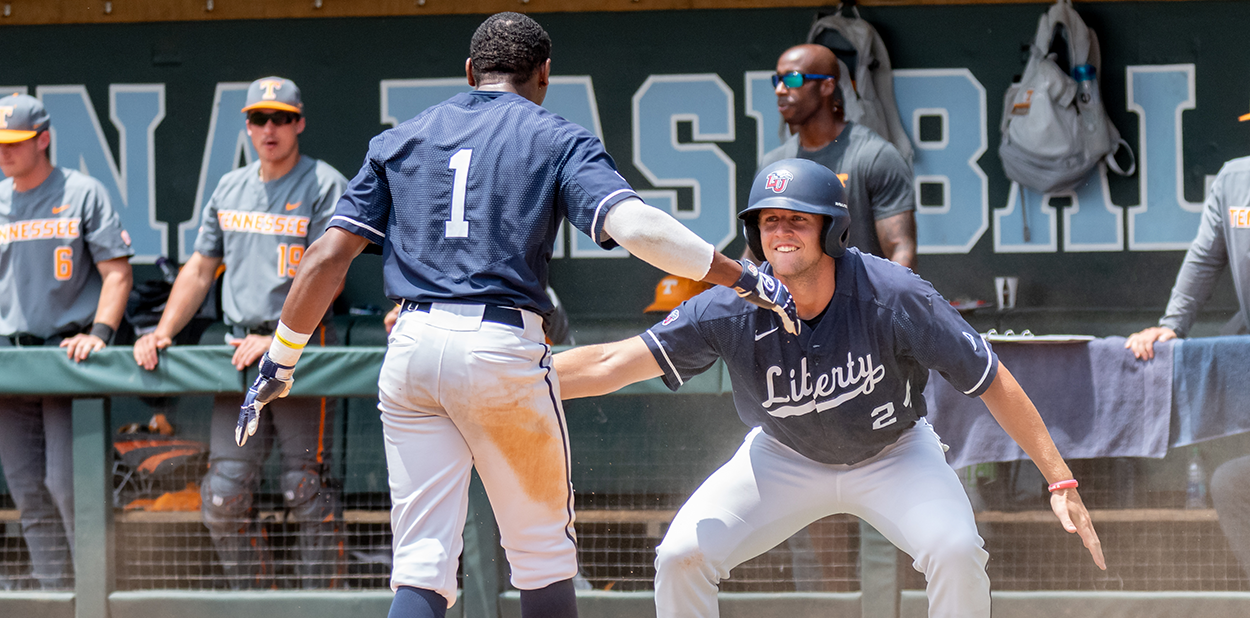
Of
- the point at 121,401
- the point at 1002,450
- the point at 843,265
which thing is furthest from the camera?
the point at 121,401

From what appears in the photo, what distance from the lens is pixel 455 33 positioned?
5.47 metres

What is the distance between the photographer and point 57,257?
13.4 ft

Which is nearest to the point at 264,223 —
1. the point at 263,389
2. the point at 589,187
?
Answer: the point at 263,389

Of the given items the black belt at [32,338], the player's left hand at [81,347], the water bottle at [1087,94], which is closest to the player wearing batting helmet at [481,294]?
the player's left hand at [81,347]

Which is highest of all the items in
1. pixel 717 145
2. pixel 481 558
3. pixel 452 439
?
pixel 717 145

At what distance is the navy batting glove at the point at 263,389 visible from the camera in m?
2.71

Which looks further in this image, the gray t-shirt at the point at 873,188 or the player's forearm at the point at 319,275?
the gray t-shirt at the point at 873,188

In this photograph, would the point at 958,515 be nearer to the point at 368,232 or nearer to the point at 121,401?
the point at 368,232

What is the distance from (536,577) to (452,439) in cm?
37

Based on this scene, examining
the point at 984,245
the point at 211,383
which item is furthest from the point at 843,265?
the point at 984,245

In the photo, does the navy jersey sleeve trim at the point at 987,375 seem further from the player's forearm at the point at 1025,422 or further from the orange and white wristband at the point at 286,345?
the orange and white wristband at the point at 286,345

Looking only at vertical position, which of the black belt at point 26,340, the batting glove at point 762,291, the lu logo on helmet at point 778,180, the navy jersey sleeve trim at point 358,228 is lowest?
the black belt at point 26,340

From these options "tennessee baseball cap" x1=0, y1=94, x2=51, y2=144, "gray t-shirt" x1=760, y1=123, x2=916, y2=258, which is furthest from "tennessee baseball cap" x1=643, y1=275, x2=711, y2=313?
"tennessee baseball cap" x1=0, y1=94, x2=51, y2=144

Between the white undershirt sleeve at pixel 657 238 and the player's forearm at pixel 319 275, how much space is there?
64cm
